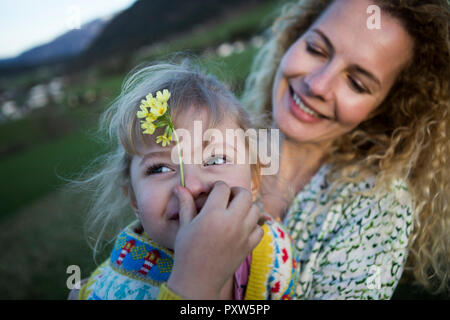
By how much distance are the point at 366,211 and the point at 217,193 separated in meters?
1.19

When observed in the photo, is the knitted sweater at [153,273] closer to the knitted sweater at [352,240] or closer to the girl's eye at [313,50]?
the knitted sweater at [352,240]

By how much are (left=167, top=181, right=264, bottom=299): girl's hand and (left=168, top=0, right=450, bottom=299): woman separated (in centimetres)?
95

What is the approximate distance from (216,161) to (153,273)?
65cm

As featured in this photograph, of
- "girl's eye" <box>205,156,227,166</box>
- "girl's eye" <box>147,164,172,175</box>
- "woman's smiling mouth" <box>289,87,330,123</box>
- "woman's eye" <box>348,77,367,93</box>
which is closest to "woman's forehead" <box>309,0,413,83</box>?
"woman's eye" <box>348,77,367,93</box>

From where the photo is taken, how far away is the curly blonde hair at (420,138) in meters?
1.87

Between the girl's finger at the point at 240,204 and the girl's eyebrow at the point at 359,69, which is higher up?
the girl's eyebrow at the point at 359,69

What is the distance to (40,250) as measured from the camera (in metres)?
4.29

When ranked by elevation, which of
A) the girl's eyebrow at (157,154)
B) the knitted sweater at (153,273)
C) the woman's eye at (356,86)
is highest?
the woman's eye at (356,86)

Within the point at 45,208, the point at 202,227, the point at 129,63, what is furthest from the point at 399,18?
the point at 129,63

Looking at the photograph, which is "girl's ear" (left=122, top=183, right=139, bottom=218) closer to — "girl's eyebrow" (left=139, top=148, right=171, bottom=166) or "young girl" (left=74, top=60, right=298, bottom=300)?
"young girl" (left=74, top=60, right=298, bottom=300)

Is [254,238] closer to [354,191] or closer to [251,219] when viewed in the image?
[251,219]

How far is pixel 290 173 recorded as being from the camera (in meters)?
2.43

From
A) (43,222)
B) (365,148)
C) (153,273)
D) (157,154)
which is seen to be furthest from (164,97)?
(43,222)

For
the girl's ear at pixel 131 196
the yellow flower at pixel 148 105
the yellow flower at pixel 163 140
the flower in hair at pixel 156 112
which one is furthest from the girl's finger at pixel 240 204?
the girl's ear at pixel 131 196
